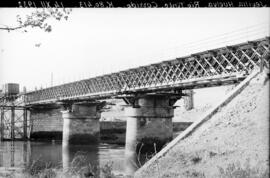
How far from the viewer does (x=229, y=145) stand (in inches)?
440

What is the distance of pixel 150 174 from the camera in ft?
37.8

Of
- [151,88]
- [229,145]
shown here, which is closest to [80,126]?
[151,88]

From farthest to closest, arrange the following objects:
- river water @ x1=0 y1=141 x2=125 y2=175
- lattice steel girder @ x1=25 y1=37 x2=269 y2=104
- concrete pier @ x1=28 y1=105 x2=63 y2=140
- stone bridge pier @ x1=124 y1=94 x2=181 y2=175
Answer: concrete pier @ x1=28 y1=105 x2=63 y2=140 < stone bridge pier @ x1=124 y1=94 x2=181 y2=175 < river water @ x1=0 y1=141 x2=125 y2=175 < lattice steel girder @ x1=25 y1=37 x2=269 y2=104

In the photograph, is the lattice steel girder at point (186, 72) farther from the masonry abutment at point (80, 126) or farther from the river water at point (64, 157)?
the river water at point (64, 157)

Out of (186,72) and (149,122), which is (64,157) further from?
(186,72)

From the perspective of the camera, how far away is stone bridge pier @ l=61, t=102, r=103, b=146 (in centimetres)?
4002

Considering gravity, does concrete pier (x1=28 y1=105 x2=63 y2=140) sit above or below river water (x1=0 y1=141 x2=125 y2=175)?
above

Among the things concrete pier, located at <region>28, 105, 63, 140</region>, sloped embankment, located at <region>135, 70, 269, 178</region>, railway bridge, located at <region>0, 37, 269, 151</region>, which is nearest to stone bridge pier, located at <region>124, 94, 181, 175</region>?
railway bridge, located at <region>0, 37, 269, 151</region>

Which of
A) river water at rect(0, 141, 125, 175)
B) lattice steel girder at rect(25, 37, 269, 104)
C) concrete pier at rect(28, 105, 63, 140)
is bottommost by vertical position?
river water at rect(0, 141, 125, 175)

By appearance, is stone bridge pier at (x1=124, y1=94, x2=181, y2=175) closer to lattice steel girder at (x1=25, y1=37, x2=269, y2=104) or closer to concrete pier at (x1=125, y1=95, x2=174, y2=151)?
concrete pier at (x1=125, y1=95, x2=174, y2=151)

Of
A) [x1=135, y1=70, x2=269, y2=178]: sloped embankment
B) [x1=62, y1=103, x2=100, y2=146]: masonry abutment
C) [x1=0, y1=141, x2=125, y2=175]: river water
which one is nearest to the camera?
[x1=135, y1=70, x2=269, y2=178]: sloped embankment

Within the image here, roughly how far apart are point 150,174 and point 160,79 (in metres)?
15.3

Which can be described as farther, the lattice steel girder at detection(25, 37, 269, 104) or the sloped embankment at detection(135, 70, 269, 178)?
the lattice steel girder at detection(25, 37, 269, 104)

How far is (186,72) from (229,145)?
12826 millimetres
